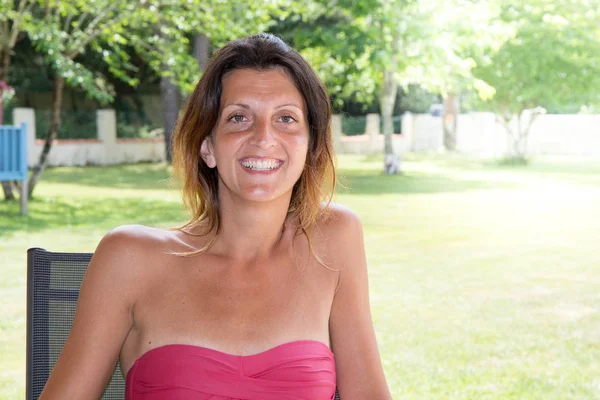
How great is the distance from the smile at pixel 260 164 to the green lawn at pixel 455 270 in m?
2.28

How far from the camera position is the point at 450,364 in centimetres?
383

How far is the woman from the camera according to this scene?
1.31m

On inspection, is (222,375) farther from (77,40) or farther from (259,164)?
(77,40)

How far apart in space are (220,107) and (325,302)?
1.13 feet

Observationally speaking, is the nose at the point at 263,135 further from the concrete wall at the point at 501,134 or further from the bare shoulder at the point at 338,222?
the concrete wall at the point at 501,134

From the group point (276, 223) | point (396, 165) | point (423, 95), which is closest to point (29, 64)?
point (396, 165)

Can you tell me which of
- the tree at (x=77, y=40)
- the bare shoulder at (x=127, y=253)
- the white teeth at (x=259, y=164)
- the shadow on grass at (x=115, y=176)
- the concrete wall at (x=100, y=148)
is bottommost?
the shadow on grass at (x=115, y=176)

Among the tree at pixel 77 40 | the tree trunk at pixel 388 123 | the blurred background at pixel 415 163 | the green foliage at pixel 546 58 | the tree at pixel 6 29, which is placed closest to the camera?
the blurred background at pixel 415 163

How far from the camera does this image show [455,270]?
6105 millimetres

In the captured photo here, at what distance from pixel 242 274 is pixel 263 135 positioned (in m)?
0.22

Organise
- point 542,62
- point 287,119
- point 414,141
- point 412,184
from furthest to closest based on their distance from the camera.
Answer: point 414,141, point 542,62, point 412,184, point 287,119

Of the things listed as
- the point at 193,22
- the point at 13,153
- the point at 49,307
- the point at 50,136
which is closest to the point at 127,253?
the point at 49,307

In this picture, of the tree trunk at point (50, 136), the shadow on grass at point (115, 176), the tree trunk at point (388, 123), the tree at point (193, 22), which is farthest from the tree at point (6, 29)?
the tree trunk at point (388, 123)

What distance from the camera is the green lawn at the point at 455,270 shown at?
12.3ft
